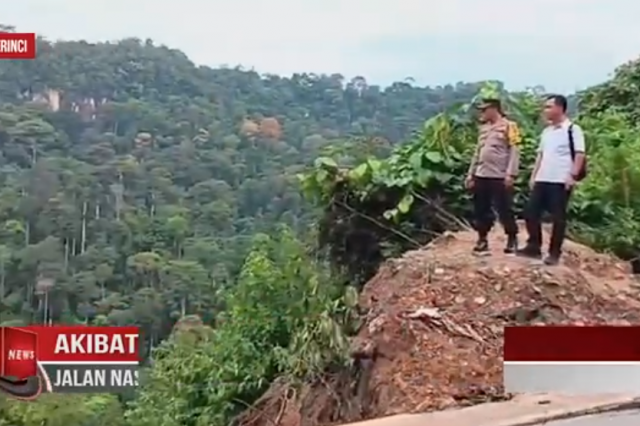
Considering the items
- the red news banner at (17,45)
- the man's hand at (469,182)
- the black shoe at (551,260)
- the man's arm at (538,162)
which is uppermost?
the red news banner at (17,45)

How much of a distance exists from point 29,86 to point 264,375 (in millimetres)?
972

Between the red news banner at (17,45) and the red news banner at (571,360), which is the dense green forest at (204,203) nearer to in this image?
the red news banner at (17,45)

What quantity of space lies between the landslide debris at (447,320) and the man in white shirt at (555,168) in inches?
4.6

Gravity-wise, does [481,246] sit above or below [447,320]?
above

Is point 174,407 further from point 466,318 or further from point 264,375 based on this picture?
point 466,318

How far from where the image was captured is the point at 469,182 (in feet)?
10.1

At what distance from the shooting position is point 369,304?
317 cm

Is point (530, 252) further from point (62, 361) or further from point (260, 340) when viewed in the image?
point (62, 361)

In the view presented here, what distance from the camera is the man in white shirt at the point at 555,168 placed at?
298cm

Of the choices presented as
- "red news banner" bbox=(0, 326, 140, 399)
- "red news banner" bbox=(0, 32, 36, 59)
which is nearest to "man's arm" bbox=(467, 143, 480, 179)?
A: "red news banner" bbox=(0, 326, 140, 399)

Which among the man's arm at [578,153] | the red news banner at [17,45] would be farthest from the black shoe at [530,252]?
the red news banner at [17,45]

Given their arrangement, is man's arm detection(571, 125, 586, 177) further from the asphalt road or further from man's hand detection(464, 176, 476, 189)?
the asphalt road

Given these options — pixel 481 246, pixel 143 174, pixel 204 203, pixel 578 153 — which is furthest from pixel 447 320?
pixel 143 174

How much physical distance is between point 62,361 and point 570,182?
135 cm
